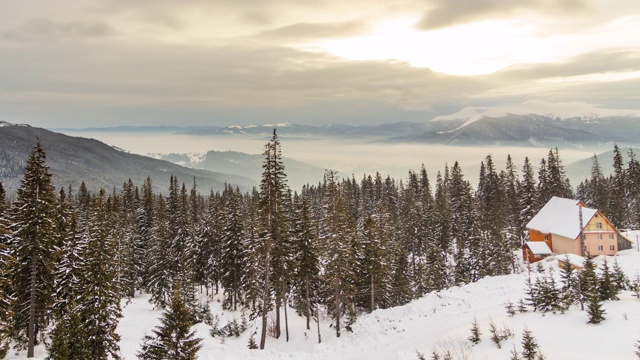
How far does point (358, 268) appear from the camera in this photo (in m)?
48.4

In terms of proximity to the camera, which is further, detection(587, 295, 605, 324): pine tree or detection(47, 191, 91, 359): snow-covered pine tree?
detection(47, 191, 91, 359): snow-covered pine tree

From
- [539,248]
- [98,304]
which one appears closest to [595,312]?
[98,304]

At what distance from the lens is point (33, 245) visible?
32781 mm

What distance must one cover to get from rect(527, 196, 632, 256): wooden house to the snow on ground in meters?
4.43

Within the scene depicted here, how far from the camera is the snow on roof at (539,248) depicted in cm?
6019

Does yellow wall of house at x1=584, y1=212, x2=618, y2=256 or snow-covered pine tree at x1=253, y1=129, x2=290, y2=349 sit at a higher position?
snow-covered pine tree at x1=253, y1=129, x2=290, y2=349

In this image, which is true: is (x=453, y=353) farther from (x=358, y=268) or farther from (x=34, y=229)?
(x=34, y=229)

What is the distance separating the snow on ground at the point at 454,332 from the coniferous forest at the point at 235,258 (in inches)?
156

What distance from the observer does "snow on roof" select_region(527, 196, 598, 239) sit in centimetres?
5825

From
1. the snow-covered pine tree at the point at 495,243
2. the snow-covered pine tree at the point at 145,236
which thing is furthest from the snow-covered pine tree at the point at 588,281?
the snow-covered pine tree at the point at 145,236

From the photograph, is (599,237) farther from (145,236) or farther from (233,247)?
(145,236)

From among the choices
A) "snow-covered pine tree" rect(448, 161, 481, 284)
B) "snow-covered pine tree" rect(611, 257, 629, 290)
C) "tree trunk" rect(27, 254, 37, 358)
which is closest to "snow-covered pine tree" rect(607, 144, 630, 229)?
"snow-covered pine tree" rect(448, 161, 481, 284)

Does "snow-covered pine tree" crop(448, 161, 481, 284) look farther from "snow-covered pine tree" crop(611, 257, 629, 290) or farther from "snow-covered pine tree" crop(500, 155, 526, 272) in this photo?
"snow-covered pine tree" crop(611, 257, 629, 290)

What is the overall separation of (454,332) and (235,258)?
37.9m
